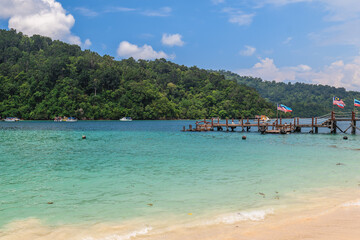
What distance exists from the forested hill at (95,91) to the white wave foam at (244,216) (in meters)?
131

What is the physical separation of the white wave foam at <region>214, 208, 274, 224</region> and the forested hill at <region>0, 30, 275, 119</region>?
431 ft

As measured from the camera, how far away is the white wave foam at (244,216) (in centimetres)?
917

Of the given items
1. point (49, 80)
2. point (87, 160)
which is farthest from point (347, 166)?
point (49, 80)

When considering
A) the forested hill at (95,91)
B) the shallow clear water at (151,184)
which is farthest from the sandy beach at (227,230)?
the forested hill at (95,91)

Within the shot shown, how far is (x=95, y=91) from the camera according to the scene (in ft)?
477

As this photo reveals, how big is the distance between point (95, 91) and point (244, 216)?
470 feet

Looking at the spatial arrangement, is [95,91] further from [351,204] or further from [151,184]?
[351,204]

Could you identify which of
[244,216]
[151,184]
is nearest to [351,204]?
[244,216]

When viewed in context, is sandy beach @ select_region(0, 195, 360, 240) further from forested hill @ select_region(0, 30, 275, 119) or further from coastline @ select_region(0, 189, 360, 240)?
forested hill @ select_region(0, 30, 275, 119)

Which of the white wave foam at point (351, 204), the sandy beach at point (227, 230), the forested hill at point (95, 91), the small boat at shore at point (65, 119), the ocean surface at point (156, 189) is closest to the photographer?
the sandy beach at point (227, 230)

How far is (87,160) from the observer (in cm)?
2320

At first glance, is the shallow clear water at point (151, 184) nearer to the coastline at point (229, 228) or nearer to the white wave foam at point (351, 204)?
the coastline at point (229, 228)

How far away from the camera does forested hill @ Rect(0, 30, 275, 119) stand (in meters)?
135

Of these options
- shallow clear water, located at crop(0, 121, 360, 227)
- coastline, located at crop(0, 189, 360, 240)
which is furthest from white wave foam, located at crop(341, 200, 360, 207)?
shallow clear water, located at crop(0, 121, 360, 227)
